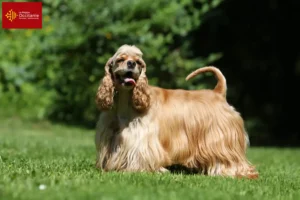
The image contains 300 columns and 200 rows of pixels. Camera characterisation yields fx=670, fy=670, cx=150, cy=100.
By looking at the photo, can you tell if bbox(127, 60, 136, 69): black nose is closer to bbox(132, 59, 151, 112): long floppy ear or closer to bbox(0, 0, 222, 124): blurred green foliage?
bbox(132, 59, 151, 112): long floppy ear

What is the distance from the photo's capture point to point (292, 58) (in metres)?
18.9

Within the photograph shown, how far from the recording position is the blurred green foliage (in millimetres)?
15461

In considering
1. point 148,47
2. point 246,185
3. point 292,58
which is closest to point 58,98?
point 148,47

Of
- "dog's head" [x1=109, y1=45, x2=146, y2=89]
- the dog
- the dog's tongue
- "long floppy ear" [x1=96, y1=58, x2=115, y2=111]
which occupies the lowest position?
the dog

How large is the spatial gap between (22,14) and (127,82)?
8.34 metres

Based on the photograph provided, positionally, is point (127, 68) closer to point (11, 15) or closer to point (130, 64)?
point (130, 64)

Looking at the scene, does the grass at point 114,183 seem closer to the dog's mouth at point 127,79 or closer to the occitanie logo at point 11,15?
the dog's mouth at point 127,79

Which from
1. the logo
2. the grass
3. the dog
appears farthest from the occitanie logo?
the dog

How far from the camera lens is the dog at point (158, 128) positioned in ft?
23.1

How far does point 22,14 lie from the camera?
1478cm

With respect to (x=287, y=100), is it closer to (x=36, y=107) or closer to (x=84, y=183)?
(x=36, y=107)

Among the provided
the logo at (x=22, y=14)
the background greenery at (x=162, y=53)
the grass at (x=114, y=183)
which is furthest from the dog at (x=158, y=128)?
the background greenery at (x=162, y=53)

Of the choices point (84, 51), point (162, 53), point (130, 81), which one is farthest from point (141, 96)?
point (84, 51)

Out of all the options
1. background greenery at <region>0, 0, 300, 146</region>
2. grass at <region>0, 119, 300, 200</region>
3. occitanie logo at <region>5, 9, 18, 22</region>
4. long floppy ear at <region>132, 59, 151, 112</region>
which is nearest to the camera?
grass at <region>0, 119, 300, 200</region>
